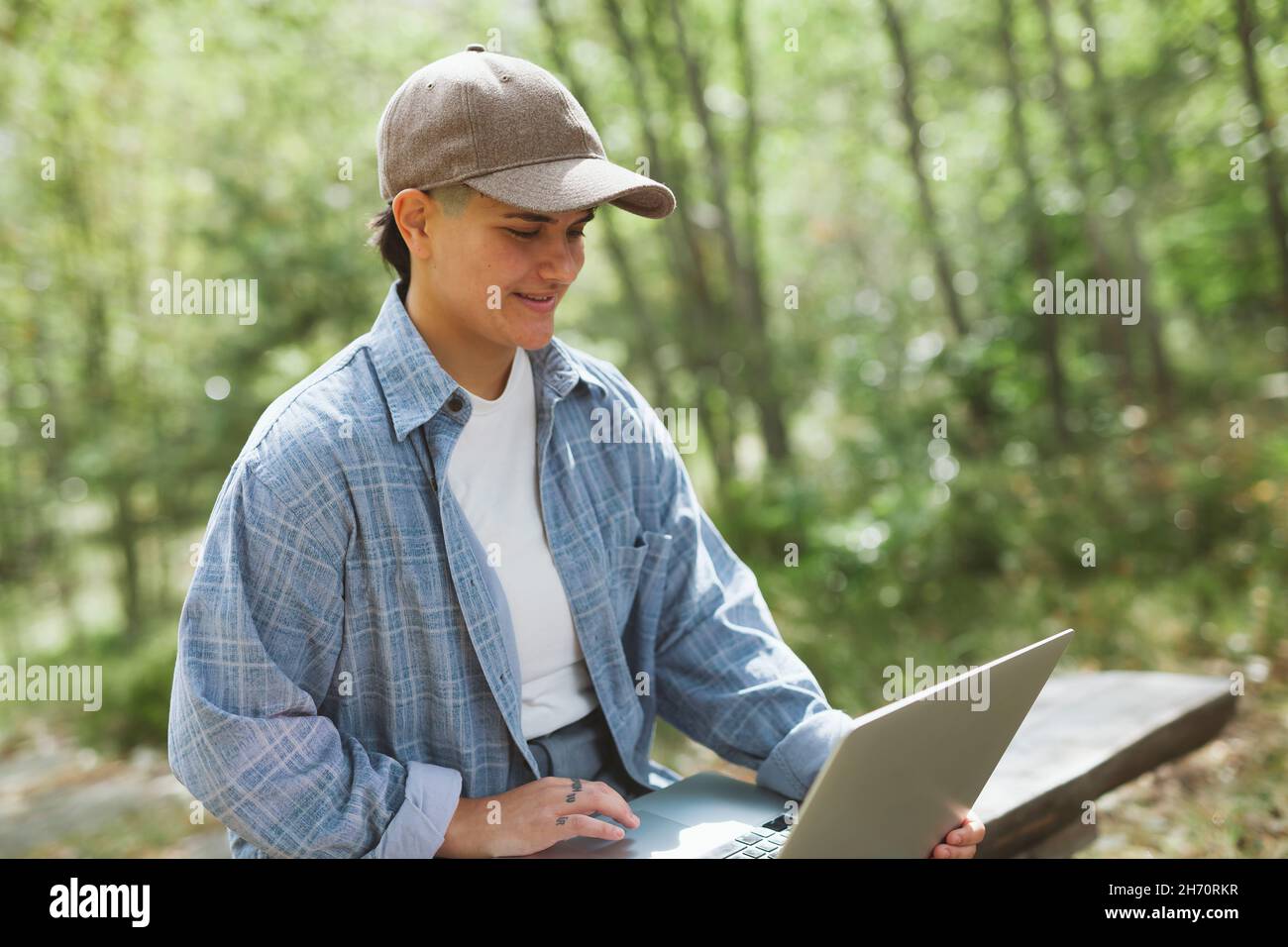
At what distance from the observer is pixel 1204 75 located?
190 inches

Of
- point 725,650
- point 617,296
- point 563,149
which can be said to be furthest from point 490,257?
point 617,296

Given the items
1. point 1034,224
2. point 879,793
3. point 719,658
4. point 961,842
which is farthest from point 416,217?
point 1034,224

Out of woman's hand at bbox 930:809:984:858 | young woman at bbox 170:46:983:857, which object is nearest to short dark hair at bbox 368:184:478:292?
young woman at bbox 170:46:983:857

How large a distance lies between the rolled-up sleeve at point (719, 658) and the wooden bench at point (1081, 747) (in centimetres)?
74

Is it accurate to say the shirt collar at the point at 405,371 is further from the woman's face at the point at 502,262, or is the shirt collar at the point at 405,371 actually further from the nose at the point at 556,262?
the nose at the point at 556,262

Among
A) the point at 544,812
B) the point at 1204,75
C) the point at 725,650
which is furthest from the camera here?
the point at 1204,75

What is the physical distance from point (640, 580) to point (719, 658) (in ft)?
0.60

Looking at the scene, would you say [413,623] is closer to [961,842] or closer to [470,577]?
[470,577]

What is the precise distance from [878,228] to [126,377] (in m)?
8.27

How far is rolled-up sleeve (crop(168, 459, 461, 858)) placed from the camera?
127 cm

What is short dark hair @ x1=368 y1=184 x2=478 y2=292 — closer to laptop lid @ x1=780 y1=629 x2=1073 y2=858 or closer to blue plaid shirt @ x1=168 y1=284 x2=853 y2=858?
blue plaid shirt @ x1=168 y1=284 x2=853 y2=858
